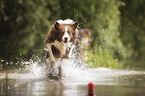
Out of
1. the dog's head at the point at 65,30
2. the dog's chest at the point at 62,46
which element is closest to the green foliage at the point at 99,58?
the dog's chest at the point at 62,46

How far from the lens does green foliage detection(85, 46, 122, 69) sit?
18.3m

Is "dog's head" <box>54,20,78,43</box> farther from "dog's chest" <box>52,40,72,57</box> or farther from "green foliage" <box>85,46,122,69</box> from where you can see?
"green foliage" <box>85,46,122,69</box>

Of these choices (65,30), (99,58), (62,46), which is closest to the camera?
(65,30)

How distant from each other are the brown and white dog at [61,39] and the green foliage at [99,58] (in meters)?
5.44

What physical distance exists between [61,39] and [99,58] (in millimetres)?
6349

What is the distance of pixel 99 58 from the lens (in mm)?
18375

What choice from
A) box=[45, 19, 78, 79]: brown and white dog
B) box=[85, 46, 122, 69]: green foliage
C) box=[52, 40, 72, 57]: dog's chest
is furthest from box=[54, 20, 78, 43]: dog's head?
box=[85, 46, 122, 69]: green foliage

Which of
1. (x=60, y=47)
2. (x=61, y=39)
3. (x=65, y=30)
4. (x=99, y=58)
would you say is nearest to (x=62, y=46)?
(x=60, y=47)

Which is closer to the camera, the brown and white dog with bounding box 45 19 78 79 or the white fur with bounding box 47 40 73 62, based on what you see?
the brown and white dog with bounding box 45 19 78 79

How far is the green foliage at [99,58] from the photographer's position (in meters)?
18.3

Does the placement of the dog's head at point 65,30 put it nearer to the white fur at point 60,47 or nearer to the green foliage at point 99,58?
the white fur at point 60,47

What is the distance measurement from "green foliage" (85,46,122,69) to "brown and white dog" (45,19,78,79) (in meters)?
5.44

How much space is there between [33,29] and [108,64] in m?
12.3

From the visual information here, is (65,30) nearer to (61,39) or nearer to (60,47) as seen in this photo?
(61,39)
